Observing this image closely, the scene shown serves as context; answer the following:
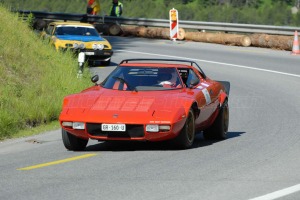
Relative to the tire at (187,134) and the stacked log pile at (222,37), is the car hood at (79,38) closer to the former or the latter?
the stacked log pile at (222,37)

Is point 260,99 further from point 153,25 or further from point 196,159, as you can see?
point 153,25

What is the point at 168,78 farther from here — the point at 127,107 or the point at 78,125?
the point at 78,125

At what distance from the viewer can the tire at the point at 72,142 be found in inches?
503

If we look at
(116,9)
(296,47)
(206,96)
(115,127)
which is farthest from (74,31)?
(115,127)

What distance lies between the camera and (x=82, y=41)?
95.2ft

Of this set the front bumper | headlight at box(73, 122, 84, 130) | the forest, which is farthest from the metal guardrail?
the forest

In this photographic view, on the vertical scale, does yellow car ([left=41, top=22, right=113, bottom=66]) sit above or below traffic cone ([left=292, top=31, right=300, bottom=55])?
above

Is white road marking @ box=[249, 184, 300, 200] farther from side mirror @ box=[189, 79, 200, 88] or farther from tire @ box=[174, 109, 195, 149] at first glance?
side mirror @ box=[189, 79, 200, 88]

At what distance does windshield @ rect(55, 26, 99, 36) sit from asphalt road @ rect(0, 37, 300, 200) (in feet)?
39.4

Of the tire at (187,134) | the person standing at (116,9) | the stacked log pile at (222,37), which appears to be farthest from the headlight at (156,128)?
the person standing at (116,9)

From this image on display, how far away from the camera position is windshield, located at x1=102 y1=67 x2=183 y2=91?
13.5 m

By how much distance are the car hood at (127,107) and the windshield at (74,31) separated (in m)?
16.9

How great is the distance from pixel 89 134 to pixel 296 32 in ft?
71.2

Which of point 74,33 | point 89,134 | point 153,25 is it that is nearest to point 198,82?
point 89,134
